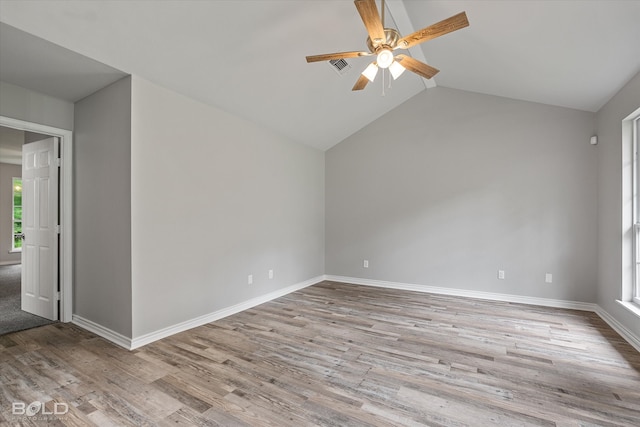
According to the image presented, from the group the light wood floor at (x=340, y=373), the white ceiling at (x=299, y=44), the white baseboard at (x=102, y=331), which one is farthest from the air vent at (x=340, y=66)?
the white baseboard at (x=102, y=331)

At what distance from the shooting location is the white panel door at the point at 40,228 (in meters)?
3.51

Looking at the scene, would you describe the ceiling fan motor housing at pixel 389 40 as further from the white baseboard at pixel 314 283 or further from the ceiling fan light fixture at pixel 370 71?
the white baseboard at pixel 314 283

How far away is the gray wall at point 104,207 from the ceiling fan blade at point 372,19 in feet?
7.38

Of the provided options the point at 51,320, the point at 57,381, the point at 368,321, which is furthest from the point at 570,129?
the point at 51,320

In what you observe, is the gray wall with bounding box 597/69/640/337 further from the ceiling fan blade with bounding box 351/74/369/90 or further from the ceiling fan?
the ceiling fan blade with bounding box 351/74/369/90

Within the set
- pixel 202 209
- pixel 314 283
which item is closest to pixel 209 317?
pixel 202 209

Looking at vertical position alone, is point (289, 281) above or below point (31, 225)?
below

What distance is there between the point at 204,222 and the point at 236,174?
791 millimetres

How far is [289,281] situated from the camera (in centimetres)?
498

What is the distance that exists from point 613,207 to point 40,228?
6783 mm

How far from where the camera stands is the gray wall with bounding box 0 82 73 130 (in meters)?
2.98

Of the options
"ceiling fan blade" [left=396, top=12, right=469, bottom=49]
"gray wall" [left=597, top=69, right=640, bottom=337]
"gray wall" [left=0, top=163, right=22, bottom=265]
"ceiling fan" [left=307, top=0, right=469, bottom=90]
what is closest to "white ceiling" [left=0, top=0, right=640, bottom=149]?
"gray wall" [left=597, top=69, right=640, bottom=337]

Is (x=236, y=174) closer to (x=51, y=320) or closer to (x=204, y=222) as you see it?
(x=204, y=222)

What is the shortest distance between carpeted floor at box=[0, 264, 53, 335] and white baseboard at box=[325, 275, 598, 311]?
4271 mm
